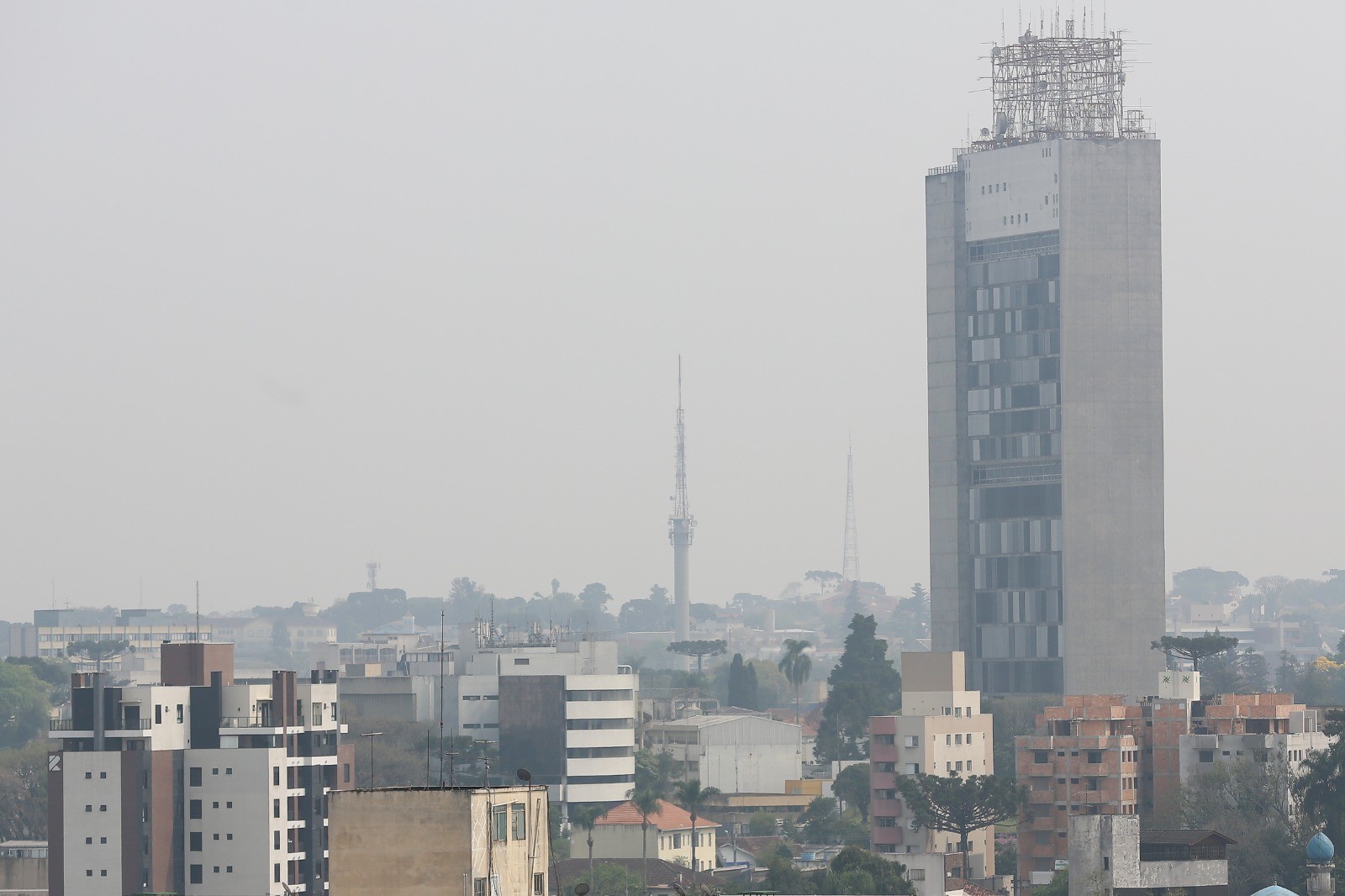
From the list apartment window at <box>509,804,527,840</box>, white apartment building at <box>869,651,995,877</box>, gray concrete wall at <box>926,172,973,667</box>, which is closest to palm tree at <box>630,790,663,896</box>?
white apartment building at <box>869,651,995,877</box>

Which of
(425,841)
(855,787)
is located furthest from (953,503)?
(425,841)

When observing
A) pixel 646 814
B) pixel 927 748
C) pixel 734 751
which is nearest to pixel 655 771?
pixel 734 751

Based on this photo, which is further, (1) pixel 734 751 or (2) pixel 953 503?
(2) pixel 953 503

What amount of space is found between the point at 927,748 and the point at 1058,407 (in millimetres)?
54641

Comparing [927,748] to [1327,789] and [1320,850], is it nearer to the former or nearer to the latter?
[1327,789]

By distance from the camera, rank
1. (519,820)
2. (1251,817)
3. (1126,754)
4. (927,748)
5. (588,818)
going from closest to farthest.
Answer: (519,820) → (1251,817) → (1126,754) → (588,818) → (927,748)

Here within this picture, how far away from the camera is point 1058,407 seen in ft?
631

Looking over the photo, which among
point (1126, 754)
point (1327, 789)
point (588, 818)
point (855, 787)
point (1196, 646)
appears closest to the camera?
point (1327, 789)

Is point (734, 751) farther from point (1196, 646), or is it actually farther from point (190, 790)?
point (190, 790)

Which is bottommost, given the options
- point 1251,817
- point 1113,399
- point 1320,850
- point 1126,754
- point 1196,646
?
point 1251,817

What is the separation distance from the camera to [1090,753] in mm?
130250

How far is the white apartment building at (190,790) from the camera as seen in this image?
109m

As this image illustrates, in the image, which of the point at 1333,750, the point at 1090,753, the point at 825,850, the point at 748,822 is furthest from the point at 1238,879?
the point at 748,822

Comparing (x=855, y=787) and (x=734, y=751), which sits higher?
(x=734, y=751)
